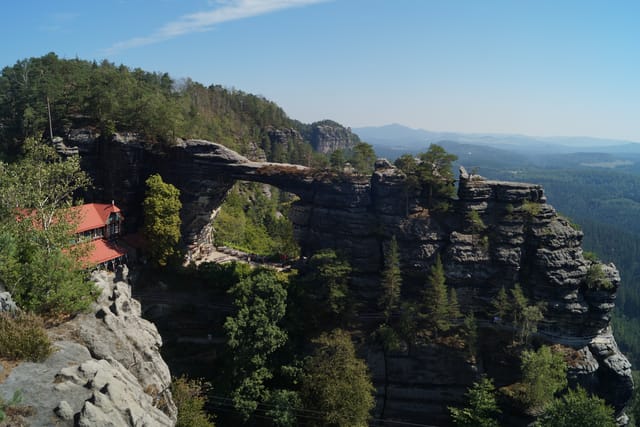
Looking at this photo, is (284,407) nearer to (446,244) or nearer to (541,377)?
(541,377)

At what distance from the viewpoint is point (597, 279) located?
114ft

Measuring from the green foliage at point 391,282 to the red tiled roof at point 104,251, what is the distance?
22816 mm

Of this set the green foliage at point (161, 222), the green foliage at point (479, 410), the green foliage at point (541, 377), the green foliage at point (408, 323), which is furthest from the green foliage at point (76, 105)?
the green foliage at point (541, 377)

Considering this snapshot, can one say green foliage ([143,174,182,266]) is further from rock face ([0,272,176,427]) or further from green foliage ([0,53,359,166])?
rock face ([0,272,176,427])

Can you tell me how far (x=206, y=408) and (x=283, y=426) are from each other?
6075mm

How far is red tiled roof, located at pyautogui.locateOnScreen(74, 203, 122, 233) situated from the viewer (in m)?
35.8

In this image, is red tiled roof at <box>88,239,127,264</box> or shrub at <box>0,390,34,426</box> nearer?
shrub at <box>0,390,34,426</box>

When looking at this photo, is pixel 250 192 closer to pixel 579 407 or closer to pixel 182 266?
pixel 182 266

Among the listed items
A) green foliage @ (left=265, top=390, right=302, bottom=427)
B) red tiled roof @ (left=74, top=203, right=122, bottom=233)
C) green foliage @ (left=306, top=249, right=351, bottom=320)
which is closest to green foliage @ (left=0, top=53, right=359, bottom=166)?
red tiled roof @ (left=74, top=203, right=122, bottom=233)

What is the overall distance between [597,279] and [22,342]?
3822 centimetres

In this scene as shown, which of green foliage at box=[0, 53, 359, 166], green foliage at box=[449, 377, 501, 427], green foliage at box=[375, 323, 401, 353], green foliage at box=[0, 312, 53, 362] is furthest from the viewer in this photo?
green foliage at box=[0, 53, 359, 166]

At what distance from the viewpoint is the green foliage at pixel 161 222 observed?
3794 centimetres

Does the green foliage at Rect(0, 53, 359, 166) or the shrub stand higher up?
the green foliage at Rect(0, 53, 359, 166)

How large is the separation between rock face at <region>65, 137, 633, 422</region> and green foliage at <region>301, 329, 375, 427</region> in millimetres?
6162
